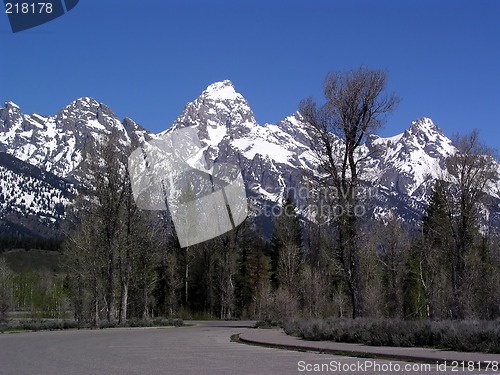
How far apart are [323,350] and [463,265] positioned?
23.4m

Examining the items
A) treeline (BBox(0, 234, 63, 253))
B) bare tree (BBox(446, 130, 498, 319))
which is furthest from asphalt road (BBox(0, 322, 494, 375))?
treeline (BBox(0, 234, 63, 253))

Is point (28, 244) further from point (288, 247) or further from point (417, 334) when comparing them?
point (417, 334)

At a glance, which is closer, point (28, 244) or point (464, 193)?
point (464, 193)

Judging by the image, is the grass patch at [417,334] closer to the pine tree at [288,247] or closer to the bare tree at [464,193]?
the bare tree at [464,193]

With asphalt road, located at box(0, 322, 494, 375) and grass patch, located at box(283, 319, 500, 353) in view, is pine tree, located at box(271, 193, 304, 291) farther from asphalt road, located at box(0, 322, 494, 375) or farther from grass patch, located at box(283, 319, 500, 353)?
asphalt road, located at box(0, 322, 494, 375)

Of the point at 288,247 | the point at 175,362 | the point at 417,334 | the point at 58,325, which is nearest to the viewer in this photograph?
the point at 175,362

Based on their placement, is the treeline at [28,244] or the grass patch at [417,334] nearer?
the grass patch at [417,334]

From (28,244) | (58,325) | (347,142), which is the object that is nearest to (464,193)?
(347,142)

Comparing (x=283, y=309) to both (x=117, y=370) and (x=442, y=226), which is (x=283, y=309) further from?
(x=117, y=370)

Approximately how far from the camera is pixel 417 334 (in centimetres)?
1805

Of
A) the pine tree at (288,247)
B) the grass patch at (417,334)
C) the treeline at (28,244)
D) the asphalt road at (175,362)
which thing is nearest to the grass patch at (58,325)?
the pine tree at (288,247)

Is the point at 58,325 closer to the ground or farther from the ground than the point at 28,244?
closer to the ground

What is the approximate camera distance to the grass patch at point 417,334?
15.8 metres

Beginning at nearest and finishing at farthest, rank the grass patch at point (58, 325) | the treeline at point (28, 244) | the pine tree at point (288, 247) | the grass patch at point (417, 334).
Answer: the grass patch at point (417, 334)
the grass patch at point (58, 325)
the pine tree at point (288, 247)
the treeline at point (28, 244)
